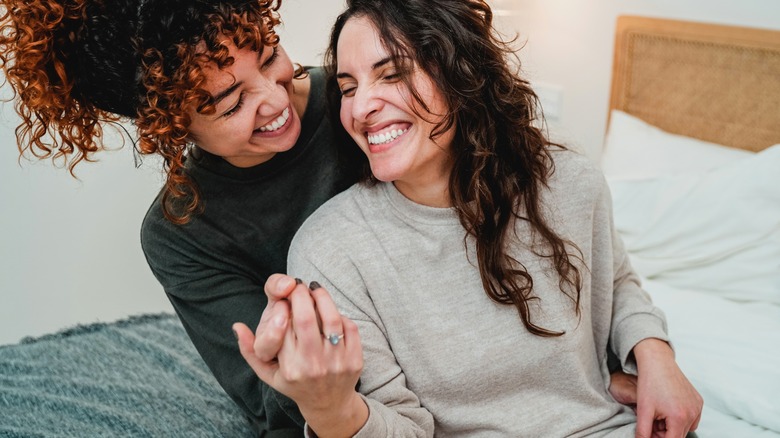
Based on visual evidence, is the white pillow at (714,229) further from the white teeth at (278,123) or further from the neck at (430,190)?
the white teeth at (278,123)

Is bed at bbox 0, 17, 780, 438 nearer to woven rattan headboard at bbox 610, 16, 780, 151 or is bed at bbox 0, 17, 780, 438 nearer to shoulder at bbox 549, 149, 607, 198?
woven rattan headboard at bbox 610, 16, 780, 151

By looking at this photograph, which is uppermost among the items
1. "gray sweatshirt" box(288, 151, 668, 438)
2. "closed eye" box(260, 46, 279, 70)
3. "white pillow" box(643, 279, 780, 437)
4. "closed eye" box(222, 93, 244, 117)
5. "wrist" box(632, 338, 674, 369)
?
"closed eye" box(260, 46, 279, 70)

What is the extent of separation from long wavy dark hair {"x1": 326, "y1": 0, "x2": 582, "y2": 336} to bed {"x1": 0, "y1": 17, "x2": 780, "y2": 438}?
563 millimetres

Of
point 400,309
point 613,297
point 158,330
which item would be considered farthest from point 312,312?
point 158,330

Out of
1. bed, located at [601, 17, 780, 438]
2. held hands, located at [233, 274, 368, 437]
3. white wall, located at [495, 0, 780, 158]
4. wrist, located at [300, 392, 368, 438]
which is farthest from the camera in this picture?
white wall, located at [495, 0, 780, 158]

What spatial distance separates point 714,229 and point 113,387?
1.49 m

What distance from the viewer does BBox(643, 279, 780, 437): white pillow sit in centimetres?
144

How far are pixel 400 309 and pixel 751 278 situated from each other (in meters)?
1.06

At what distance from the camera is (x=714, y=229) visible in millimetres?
1855

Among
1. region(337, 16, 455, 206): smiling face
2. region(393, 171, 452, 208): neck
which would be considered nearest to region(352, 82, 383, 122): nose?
region(337, 16, 455, 206): smiling face

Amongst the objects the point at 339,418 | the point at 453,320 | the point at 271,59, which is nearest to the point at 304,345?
the point at 339,418

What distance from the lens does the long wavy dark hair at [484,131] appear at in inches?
45.3

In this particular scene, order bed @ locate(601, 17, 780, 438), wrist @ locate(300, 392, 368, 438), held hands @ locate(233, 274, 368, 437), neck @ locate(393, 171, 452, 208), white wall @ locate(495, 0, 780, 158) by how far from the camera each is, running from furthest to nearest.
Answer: white wall @ locate(495, 0, 780, 158)
bed @ locate(601, 17, 780, 438)
neck @ locate(393, 171, 452, 208)
wrist @ locate(300, 392, 368, 438)
held hands @ locate(233, 274, 368, 437)

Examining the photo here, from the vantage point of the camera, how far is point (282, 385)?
0.84 m
